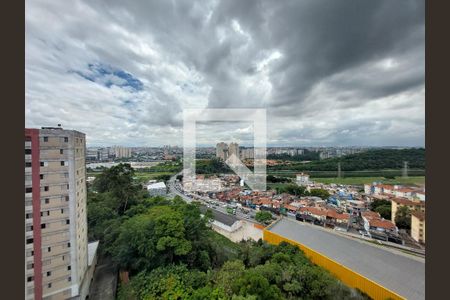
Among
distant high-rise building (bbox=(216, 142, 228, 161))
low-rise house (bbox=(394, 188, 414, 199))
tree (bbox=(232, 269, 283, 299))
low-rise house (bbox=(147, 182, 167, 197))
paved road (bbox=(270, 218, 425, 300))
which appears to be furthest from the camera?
Answer: low-rise house (bbox=(147, 182, 167, 197))

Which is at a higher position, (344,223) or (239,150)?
(239,150)

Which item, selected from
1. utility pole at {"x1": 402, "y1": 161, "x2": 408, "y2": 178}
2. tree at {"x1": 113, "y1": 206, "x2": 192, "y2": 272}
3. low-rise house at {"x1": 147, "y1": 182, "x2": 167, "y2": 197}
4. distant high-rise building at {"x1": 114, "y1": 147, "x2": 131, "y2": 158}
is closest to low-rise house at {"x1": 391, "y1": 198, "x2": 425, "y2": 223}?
utility pole at {"x1": 402, "y1": 161, "x2": 408, "y2": 178}

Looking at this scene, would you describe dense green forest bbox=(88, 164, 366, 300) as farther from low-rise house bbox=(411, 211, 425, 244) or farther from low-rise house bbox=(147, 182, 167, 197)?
low-rise house bbox=(147, 182, 167, 197)

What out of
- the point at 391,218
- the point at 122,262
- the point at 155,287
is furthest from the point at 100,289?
the point at 391,218

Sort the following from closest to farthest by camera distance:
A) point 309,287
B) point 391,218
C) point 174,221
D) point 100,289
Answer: point 309,287 < point 391,218 < point 174,221 < point 100,289

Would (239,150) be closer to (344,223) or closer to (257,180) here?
(257,180)
